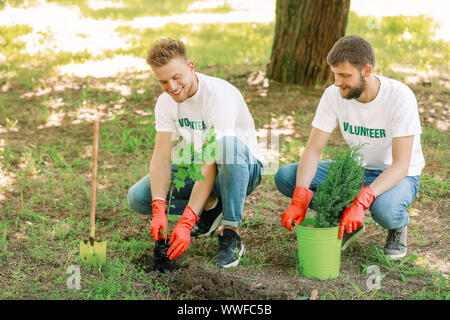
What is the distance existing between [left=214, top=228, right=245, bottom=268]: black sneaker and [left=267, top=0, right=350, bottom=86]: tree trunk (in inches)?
133

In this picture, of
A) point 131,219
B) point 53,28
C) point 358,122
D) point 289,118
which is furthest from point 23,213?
point 53,28

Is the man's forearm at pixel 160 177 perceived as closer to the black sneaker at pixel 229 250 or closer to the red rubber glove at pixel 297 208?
the black sneaker at pixel 229 250

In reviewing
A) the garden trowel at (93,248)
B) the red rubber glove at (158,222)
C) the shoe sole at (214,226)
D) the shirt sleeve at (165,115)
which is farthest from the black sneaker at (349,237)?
the garden trowel at (93,248)

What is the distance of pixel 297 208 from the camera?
286 cm

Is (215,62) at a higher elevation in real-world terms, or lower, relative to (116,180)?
Answer: higher

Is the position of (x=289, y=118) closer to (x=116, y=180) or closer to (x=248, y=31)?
(x=116, y=180)

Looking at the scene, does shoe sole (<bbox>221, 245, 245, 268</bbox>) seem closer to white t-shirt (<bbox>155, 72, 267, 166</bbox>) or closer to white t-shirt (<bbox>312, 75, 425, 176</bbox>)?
white t-shirt (<bbox>155, 72, 267, 166</bbox>)

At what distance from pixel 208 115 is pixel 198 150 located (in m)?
0.21

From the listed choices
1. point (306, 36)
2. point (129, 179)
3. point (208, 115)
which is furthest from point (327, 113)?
point (306, 36)

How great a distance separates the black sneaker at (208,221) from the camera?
326 cm

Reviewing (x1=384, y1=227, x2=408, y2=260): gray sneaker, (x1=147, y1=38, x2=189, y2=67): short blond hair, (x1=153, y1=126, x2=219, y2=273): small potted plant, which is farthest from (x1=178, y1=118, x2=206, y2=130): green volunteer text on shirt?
(x1=384, y1=227, x2=408, y2=260): gray sneaker

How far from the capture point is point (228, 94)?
9.68ft

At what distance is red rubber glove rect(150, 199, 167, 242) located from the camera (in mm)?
2861

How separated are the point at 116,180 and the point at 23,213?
84 cm
